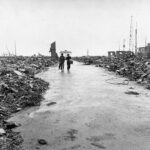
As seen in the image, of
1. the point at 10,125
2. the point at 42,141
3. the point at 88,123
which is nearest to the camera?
the point at 42,141

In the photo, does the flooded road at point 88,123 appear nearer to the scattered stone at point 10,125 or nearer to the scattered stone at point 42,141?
the scattered stone at point 42,141

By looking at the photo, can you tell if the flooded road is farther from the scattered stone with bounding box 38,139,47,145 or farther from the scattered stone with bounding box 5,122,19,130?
the scattered stone with bounding box 5,122,19,130

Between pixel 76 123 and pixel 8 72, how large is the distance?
9.11 m

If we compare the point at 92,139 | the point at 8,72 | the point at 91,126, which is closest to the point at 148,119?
the point at 91,126

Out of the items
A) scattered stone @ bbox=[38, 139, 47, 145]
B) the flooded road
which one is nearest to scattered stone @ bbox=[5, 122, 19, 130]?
the flooded road

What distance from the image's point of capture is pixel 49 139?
6211 mm

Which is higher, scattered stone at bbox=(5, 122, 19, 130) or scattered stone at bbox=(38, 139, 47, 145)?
scattered stone at bbox=(5, 122, 19, 130)

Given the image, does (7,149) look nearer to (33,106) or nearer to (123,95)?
(33,106)

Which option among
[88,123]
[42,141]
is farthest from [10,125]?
[88,123]

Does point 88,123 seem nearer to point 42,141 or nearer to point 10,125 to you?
point 42,141

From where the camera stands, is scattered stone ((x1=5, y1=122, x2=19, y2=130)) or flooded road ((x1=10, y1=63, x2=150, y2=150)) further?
scattered stone ((x1=5, y1=122, x2=19, y2=130))

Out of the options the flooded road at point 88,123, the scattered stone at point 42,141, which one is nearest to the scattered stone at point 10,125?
the flooded road at point 88,123

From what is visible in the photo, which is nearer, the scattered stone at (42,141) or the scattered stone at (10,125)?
the scattered stone at (42,141)

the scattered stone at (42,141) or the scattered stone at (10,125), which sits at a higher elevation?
the scattered stone at (10,125)
